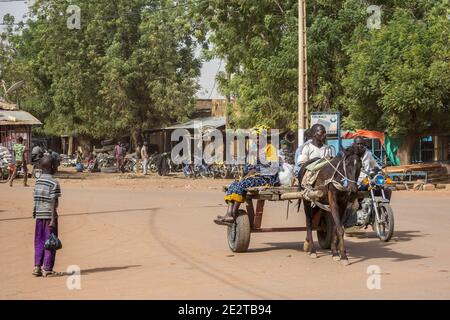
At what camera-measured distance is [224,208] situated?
19625 mm

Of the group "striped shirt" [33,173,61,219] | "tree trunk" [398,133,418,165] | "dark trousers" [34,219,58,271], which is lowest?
"dark trousers" [34,219,58,271]

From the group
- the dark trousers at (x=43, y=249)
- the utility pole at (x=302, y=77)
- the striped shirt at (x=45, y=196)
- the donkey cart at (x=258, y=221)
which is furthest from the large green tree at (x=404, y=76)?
the dark trousers at (x=43, y=249)

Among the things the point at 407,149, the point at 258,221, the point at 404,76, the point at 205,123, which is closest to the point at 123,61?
the point at 205,123

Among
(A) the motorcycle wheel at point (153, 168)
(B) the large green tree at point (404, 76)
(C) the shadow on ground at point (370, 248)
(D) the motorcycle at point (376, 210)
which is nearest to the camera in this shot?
(C) the shadow on ground at point (370, 248)

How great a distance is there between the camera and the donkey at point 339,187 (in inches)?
412

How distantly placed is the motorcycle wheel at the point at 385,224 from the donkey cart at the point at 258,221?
146 centimetres

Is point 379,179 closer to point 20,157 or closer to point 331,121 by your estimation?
point 331,121

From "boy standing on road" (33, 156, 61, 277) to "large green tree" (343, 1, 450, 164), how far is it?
65.1ft

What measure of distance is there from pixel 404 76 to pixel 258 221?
17.1 meters

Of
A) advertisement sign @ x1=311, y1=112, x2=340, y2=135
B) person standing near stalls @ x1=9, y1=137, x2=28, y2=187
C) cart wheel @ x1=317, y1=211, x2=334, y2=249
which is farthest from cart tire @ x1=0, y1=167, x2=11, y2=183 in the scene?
cart wheel @ x1=317, y1=211, x2=334, y2=249

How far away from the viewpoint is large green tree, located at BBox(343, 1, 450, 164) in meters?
27.1

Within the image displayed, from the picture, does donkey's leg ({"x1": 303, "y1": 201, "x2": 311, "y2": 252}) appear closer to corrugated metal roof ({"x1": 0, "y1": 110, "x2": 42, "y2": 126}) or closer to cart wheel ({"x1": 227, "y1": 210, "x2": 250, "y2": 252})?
cart wheel ({"x1": 227, "y1": 210, "x2": 250, "y2": 252})

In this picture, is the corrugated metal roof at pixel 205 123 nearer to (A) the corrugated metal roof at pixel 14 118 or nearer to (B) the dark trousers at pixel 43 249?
(A) the corrugated metal roof at pixel 14 118
